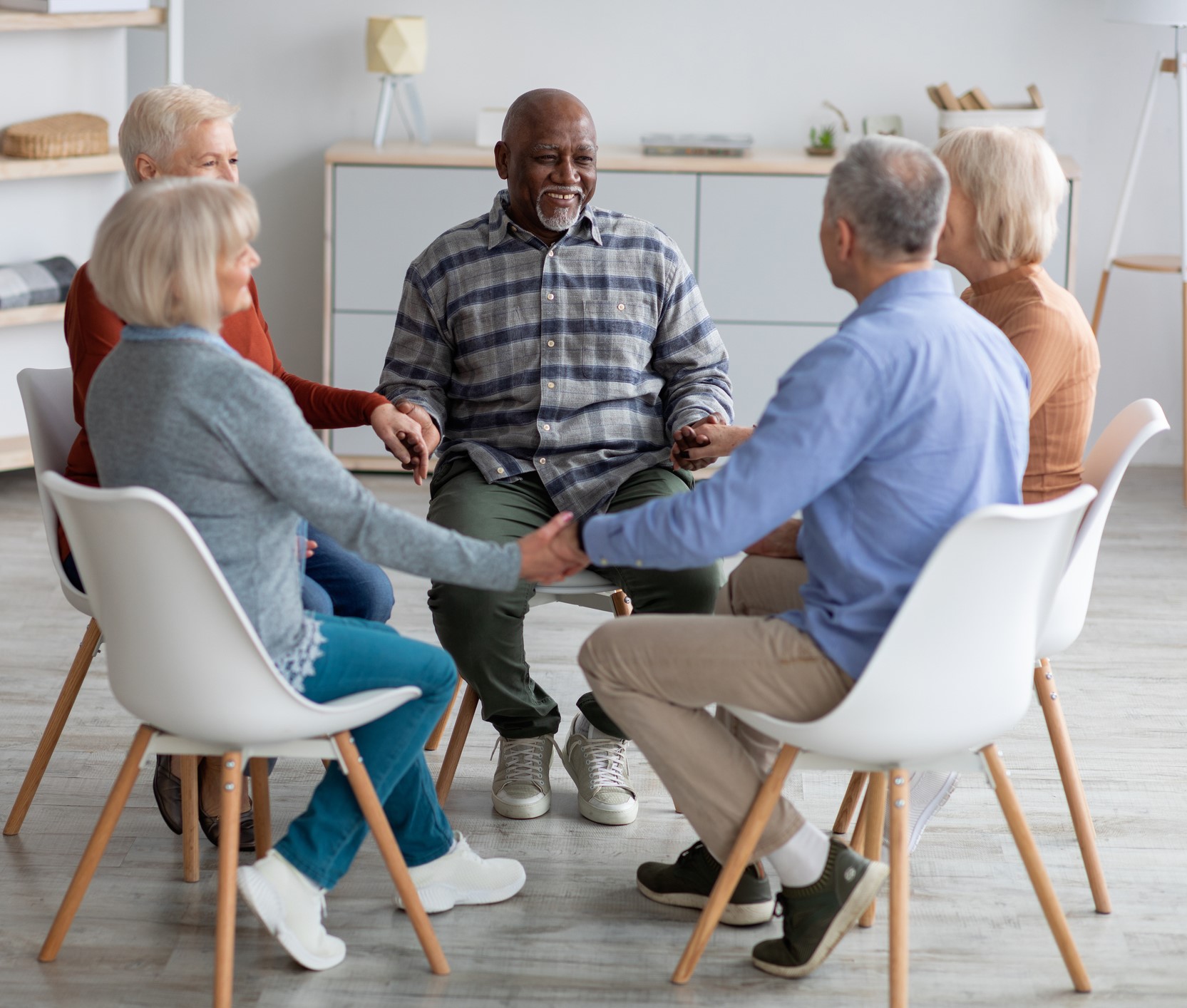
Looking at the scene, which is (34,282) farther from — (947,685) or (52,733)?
(947,685)

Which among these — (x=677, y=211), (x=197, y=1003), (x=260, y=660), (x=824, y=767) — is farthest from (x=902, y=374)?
(x=677, y=211)

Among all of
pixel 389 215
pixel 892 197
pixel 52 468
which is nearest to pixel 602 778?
pixel 52 468

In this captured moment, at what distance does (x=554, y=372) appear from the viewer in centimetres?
274

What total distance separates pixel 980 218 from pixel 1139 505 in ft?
9.41

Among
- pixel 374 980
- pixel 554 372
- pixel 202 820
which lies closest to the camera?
pixel 374 980

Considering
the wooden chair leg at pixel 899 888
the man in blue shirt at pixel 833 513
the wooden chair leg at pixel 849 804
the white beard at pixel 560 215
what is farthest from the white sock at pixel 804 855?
the white beard at pixel 560 215

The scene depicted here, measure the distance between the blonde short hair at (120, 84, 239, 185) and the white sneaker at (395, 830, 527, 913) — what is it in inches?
49.4

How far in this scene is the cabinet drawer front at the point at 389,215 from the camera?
187 inches

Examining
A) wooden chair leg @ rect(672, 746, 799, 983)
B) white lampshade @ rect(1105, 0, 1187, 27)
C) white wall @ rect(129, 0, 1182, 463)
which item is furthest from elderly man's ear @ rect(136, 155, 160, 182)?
white lampshade @ rect(1105, 0, 1187, 27)

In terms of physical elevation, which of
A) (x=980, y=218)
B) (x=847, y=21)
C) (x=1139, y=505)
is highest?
(x=847, y=21)

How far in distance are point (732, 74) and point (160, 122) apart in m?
3.10

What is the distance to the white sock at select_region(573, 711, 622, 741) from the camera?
8.82 ft

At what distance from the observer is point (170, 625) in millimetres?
1805

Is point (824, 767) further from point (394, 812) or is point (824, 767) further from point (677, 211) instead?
point (677, 211)
